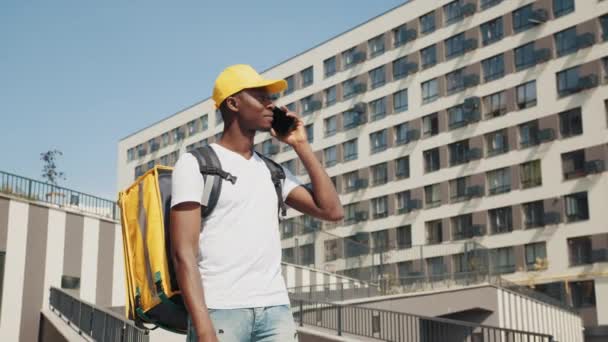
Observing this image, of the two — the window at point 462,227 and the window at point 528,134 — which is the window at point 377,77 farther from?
the window at point 528,134

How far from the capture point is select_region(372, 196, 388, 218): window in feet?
208

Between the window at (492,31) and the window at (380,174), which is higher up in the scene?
the window at (492,31)

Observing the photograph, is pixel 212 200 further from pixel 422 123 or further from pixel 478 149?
pixel 422 123

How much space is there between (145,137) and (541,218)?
49.3 m

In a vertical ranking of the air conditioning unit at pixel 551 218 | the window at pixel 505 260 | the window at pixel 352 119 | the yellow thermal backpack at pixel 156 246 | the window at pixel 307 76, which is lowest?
the yellow thermal backpack at pixel 156 246

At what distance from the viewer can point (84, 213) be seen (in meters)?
26.0

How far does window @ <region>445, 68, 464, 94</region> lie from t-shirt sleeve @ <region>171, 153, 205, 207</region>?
56091 millimetres

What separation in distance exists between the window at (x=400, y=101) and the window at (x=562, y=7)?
44.8 feet

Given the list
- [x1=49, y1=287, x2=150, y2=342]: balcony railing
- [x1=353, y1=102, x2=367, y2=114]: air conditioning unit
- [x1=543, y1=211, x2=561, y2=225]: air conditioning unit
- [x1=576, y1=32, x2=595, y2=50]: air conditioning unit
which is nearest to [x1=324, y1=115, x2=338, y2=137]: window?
[x1=353, y1=102, x2=367, y2=114]: air conditioning unit

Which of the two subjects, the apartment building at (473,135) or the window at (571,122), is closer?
the apartment building at (473,135)

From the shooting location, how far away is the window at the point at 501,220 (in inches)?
A: 2116

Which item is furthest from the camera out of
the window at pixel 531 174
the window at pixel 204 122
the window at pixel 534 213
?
the window at pixel 204 122

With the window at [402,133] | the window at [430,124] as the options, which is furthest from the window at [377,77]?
the window at [430,124]

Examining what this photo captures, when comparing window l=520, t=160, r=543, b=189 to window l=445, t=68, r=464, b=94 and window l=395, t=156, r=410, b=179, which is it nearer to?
window l=445, t=68, r=464, b=94
